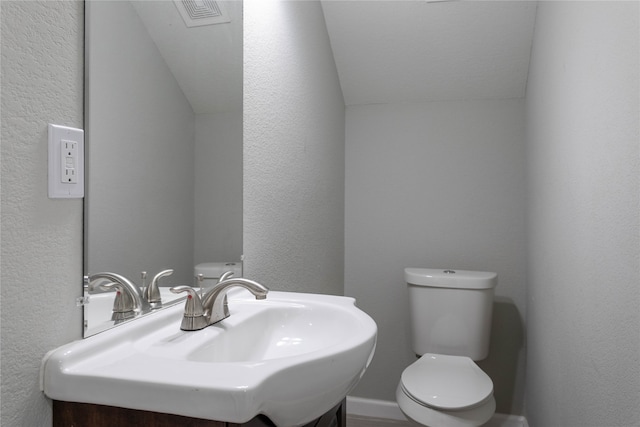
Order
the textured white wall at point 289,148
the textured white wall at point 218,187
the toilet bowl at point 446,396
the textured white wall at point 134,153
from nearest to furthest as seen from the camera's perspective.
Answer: the textured white wall at point 134,153 < the textured white wall at point 218,187 < the textured white wall at point 289,148 < the toilet bowl at point 446,396

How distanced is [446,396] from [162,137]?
4.52 feet

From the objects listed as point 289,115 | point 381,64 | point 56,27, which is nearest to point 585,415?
point 289,115

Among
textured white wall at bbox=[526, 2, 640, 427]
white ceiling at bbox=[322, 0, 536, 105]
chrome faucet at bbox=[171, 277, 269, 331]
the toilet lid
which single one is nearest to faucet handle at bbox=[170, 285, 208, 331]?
chrome faucet at bbox=[171, 277, 269, 331]

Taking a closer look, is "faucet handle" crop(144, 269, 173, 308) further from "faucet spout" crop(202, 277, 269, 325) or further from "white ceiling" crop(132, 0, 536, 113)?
"white ceiling" crop(132, 0, 536, 113)

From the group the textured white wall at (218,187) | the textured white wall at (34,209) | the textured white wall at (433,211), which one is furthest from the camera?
the textured white wall at (433,211)

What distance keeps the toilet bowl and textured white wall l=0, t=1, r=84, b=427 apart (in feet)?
4.38

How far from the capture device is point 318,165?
199cm

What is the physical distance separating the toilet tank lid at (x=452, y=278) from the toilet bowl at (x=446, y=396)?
372mm

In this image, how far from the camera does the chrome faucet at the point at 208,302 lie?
93 cm

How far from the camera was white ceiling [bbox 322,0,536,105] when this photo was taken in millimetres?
1986

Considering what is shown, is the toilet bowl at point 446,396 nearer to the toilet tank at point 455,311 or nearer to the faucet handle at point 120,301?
the toilet tank at point 455,311

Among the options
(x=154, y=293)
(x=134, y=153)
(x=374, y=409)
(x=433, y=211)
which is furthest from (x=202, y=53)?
(x=374, y=409)

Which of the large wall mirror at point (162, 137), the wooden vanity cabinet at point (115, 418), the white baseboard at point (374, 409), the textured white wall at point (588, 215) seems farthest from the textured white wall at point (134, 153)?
the white baseboard at point (374, 409)

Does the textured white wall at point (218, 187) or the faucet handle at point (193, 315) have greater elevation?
the textured white wall at point (218, 187)
